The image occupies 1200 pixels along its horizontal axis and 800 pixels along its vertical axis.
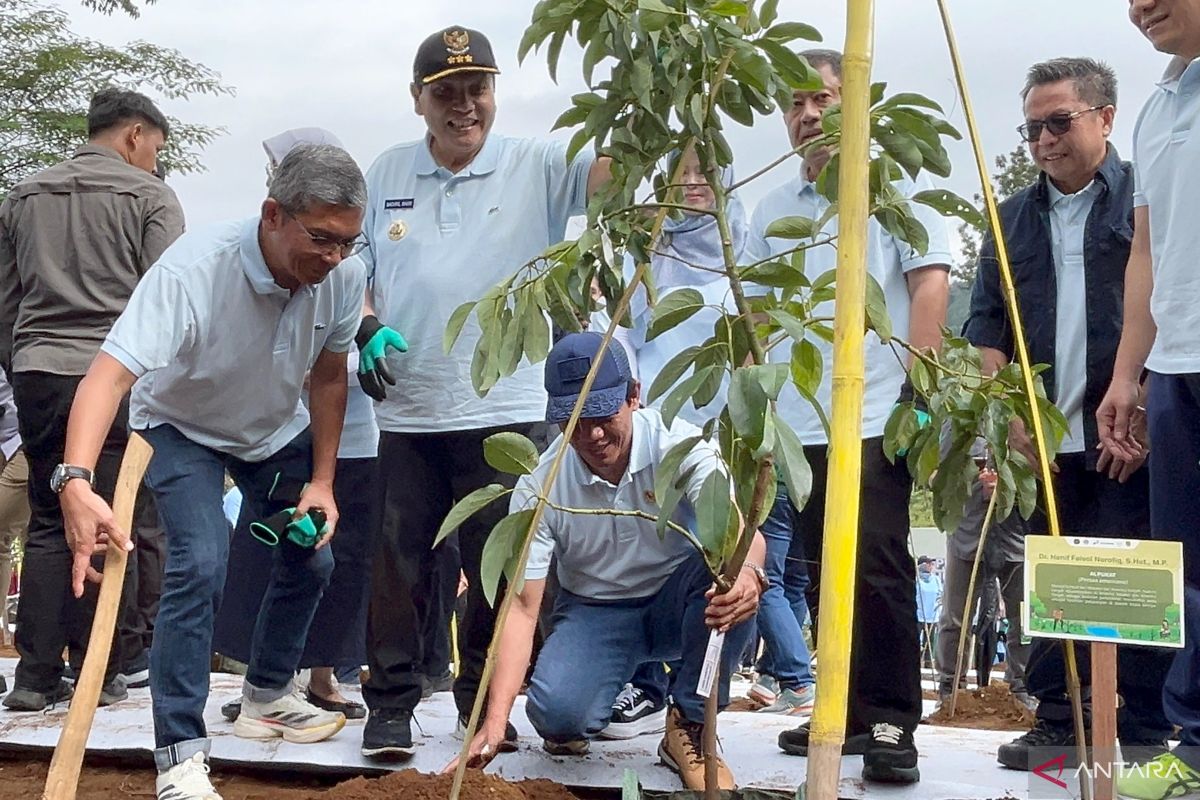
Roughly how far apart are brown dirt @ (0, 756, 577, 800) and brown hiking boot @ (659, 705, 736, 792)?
267 mm

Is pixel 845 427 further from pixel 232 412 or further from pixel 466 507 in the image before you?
pixel 232 412

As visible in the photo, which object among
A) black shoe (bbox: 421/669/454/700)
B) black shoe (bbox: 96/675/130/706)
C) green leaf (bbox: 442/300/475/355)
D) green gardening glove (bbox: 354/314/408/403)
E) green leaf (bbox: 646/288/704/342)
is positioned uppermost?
green leaf (bbox: 646/288/704/342)

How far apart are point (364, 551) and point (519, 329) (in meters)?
2.19

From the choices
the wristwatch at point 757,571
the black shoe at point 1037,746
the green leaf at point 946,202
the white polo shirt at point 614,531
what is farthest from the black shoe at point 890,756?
the green leaf at point 946,202

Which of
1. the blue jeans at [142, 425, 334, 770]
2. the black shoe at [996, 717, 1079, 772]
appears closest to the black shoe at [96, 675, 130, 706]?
the blue jeans at [142, 425, 334, 770]

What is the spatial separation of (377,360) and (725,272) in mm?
1381

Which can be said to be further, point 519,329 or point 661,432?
point 661,432

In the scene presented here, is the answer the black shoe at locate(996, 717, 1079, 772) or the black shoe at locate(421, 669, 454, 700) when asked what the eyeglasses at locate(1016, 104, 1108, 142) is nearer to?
the black shoe at locate(996, 717, 1079, 772)

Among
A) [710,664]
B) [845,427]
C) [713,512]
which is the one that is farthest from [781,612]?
[845,427]

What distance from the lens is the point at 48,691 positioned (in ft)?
12.1

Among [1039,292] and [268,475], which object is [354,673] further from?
[1039,292]

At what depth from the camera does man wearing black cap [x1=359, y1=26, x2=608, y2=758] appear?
317cm

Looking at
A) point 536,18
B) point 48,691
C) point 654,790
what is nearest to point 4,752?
point 48,691

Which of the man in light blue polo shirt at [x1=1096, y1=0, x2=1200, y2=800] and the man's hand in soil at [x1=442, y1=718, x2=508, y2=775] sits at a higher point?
the man in light blue polo shirt at [x1=1096, y1=0, x2=1200, y2=800]
